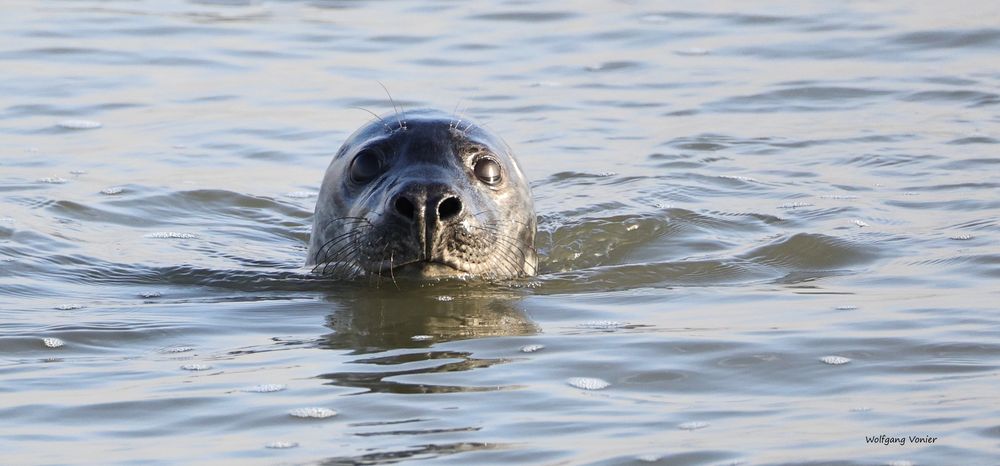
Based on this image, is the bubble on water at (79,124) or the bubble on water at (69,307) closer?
the bubble on water at (69,307)

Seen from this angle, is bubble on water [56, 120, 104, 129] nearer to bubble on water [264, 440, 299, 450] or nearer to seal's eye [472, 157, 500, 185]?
seal's eye [472, 157, 500, 185]

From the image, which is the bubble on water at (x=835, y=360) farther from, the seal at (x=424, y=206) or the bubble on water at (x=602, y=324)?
the seal at (x=424, y=206)

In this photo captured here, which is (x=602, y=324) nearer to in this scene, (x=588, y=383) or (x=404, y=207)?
(x=404, y=207)

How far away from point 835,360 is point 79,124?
22.9ft

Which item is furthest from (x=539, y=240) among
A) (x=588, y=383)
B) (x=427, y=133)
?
(x=588, y=383)

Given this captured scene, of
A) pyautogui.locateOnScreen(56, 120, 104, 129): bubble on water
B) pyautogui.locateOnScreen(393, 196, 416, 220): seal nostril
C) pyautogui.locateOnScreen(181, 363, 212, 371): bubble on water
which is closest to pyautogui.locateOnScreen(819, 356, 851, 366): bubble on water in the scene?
pyautogui.locateOnScreen(393, 196, 416, 220): seal nostril

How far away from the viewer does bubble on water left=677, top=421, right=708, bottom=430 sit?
4668 millimetres

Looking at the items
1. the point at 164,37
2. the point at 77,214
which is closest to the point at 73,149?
the point at 77,214

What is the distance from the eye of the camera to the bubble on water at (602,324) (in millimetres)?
6117

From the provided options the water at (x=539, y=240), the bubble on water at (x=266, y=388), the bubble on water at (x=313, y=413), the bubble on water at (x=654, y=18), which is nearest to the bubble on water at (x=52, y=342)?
the water at (x=539, y=240)

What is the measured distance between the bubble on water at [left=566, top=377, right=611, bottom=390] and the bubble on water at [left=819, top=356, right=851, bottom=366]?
0.73 m

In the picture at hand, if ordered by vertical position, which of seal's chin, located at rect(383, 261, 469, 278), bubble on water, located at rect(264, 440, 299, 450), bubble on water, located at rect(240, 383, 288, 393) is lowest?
bubble on water, located at rect(240, 383, 288, 393)

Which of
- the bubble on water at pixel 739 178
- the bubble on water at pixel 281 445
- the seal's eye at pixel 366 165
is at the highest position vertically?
the seal's eye at pixel 366 165

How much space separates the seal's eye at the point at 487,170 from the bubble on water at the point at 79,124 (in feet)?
15.7
